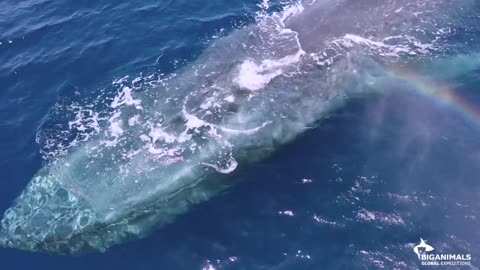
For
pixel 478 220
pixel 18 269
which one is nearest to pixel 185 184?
pixel 18 269

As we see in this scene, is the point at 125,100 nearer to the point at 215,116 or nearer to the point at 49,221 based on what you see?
the point at 215,116

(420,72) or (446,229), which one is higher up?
(420,72)

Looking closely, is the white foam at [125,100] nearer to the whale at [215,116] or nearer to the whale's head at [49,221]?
the whale at [215,116]

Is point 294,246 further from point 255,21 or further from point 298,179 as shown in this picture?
point 255,21
